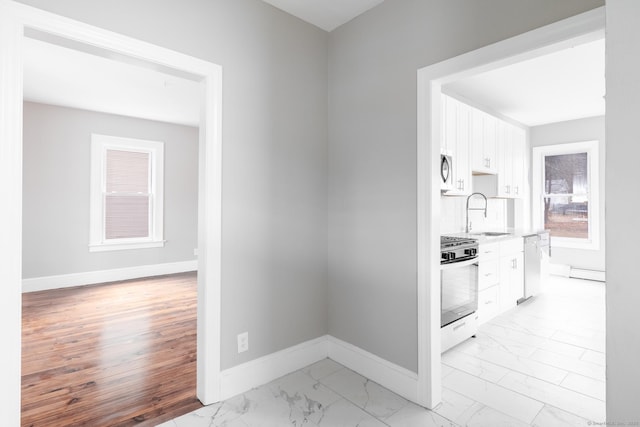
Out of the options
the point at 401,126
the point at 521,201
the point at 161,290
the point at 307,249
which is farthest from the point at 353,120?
the point at 521,201

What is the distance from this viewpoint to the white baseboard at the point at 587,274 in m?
5.21

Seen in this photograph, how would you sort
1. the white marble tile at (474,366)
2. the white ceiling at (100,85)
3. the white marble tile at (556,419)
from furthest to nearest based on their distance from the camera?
the white ceiling at (100,85)
the white marble tile at (474,366)
the white marble tile at (556,419)

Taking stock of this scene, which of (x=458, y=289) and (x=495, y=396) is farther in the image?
(x=458, y=289)

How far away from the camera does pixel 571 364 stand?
267 centimetres

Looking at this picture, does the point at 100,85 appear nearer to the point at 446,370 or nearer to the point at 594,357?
the point at 446,370

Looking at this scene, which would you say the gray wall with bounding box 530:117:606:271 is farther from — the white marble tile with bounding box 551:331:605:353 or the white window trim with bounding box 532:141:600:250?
the white marble tile with bounding box 551:331:605:353

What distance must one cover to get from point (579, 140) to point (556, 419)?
4.98 m

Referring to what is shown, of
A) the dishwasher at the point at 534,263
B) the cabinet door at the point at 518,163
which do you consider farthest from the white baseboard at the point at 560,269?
the cabinet door at the point at 518,163

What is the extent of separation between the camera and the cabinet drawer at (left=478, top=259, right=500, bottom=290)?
11.2ft

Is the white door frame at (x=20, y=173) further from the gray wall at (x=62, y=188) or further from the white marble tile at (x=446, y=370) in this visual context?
the gray wall at (x=62, y=188)

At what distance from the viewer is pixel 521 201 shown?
565cm

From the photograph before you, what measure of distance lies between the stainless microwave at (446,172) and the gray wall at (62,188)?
4863 mm

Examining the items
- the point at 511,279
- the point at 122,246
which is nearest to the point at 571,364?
the point at 511,279

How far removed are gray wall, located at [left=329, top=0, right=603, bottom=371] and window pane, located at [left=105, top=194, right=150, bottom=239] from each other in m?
4.36
